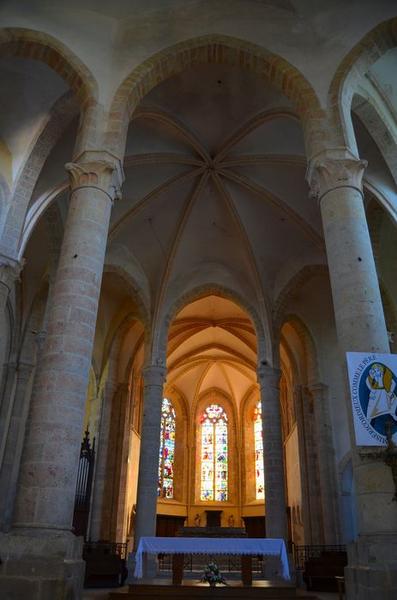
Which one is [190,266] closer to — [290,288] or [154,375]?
[290,288]

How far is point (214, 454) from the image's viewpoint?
93.5 feet

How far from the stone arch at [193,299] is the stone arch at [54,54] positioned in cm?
893

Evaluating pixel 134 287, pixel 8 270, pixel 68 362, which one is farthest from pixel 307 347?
pixel 68 362

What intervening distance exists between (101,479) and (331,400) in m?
8.53

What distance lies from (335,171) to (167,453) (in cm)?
2249

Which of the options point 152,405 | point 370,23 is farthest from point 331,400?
point 370,23

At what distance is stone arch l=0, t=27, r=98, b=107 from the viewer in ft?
30.8

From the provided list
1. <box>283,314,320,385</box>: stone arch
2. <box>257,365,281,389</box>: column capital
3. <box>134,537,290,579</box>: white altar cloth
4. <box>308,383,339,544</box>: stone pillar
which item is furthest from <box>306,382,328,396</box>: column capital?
<box>134,537,290,579</box>: white altar cloth

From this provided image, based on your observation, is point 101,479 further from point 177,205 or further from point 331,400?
point 177,205

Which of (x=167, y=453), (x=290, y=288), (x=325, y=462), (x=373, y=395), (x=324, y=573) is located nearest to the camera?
(x=373, y=395)

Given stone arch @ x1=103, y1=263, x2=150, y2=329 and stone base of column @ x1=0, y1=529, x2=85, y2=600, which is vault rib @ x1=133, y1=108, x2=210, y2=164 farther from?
stone base of column @ x1=0, y1=529, x2=85, y2=600

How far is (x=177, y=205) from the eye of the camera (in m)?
16.6

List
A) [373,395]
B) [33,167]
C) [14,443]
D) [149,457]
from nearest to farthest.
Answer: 1. [373,395]
2. [33,167]
3. [14,443]
4. [149,457]

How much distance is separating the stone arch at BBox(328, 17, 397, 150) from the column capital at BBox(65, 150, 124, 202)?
4001 millimetres
